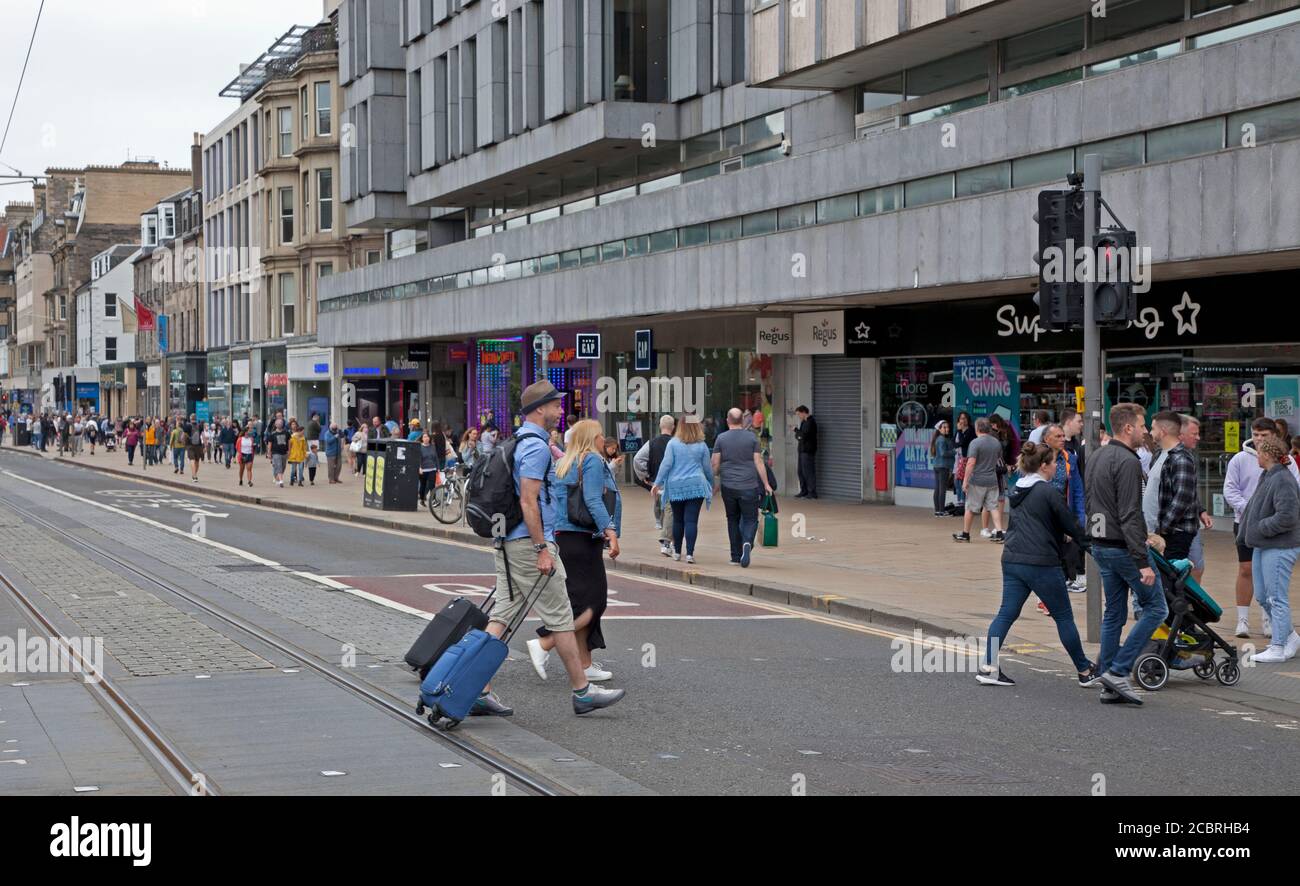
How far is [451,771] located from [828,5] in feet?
67.6

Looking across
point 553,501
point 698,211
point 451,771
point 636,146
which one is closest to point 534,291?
point 636,146

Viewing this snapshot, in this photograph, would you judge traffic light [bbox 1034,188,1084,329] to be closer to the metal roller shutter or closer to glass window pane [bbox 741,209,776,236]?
Result: glass window pane [bbox 741,209,776,236]

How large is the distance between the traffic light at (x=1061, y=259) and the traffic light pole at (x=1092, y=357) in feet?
0.21

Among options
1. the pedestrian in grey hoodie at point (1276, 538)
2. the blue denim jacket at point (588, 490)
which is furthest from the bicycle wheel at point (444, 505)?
the pedestrian in grey hoodie at point (1276, 538)

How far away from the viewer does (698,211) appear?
29922 millimetres

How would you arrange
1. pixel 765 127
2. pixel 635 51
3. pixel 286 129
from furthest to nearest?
pixel 286 129 < pixel 635 51 < pixel 765 127

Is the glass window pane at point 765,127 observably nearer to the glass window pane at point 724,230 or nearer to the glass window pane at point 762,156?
the glass window pane at point 762,156

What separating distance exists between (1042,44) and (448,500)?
1227cm

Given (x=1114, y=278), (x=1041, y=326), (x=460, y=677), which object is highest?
(x=1114, y=278)

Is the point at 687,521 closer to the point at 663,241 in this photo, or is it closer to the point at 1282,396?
the point at 1282,396

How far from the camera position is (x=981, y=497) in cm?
2083

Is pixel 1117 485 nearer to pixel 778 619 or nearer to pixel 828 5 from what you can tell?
pixel 778 619

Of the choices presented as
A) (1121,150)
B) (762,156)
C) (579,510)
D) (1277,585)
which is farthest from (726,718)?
(762,156)

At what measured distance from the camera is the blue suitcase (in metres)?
8.12
